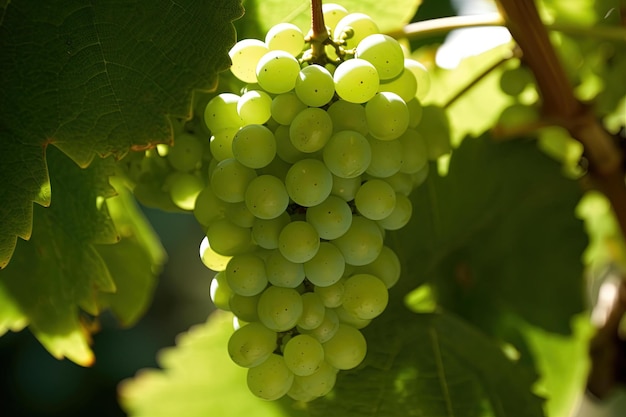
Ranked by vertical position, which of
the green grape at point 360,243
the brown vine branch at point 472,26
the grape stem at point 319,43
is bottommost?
the green grape at point 360,243

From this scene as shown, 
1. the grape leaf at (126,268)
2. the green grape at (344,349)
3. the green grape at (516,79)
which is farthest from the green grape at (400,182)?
the grape leaf at (126,268)

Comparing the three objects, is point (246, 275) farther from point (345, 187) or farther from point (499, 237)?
point (499, 237)

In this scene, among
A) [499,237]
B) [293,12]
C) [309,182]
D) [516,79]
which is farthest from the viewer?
[499,237]

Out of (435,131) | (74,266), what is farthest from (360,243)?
(74,266)

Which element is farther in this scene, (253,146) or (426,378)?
(426,378)

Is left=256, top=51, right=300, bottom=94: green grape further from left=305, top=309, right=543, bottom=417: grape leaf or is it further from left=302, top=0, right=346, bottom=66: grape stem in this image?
left=305, top=309, right=543, bottom=417: grape leaf

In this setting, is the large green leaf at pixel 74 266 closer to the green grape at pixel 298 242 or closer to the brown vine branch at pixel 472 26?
the green grape at pixel 298 242

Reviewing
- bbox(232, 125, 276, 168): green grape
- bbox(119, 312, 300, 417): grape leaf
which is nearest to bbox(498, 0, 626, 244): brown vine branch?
bbox(232, 125, 276, 168): green grape

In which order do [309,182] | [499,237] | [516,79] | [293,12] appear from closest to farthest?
[309,182] < [293,12] < [516,79] < [499,237]

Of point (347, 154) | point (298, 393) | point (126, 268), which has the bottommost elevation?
point (298, 393)
